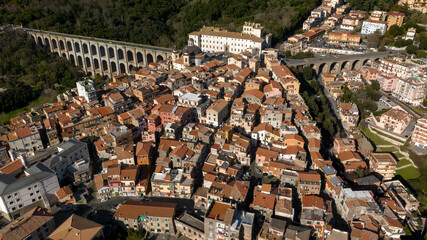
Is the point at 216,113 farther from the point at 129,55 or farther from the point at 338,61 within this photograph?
the point at 129,55

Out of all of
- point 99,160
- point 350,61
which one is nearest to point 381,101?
point 350,61

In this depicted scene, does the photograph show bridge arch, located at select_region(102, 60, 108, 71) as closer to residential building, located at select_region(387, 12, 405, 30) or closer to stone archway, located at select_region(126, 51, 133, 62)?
stone archway, located at select_region(126, 51, 133, 62)

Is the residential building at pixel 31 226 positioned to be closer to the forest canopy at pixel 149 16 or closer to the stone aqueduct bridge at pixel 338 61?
the stone aqueduct bridge at pixel 338 61

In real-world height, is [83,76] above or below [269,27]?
below

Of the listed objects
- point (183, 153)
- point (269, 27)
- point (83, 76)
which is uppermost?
point (269, 27)

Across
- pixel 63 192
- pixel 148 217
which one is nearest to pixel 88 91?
pixel 63 192

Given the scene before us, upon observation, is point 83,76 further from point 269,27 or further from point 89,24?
point 269,27

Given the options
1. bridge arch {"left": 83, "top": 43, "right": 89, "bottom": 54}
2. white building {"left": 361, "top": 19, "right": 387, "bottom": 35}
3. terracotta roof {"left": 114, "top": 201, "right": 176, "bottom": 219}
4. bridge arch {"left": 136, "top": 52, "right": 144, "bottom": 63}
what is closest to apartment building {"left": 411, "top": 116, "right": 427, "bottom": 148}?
terracotta roof {"left": 114, "top": 201, "right": 176, "bottom": 219}

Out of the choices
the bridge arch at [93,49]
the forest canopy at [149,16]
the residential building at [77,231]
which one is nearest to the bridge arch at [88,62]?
the bridge arch at [93,49]
